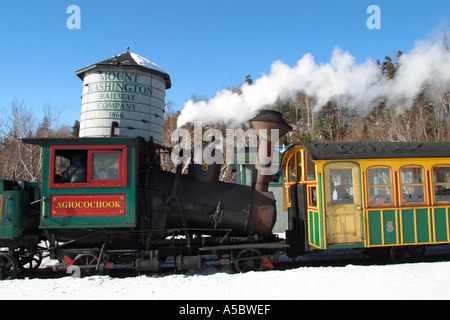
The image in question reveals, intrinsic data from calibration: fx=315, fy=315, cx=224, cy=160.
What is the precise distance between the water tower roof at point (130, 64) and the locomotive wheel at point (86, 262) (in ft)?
18.4

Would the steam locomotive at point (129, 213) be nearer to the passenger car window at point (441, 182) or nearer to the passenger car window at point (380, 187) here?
Result: the passenger car window at point (380, 187)

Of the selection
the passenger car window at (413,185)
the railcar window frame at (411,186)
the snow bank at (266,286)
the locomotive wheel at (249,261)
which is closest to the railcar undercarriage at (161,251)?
the locomotive wheel at (249,261)

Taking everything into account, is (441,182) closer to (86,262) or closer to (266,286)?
(266,286)

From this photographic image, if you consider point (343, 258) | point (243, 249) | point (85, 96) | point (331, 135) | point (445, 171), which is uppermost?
point (331, 135)

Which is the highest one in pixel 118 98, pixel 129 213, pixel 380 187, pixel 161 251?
pixel 118 98

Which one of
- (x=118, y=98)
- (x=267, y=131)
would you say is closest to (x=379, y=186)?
(x=267, y=131)

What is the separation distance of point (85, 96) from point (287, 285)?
7.82m

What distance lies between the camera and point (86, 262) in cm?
621

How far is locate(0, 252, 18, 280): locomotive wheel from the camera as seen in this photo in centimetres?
630

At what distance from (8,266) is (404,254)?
8.46 meters

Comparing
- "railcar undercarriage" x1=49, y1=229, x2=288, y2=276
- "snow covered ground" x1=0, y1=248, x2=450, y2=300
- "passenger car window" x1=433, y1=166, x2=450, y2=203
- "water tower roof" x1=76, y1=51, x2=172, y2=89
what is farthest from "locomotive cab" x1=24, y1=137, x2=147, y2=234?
"passenger car window" x1=433, y1=166, x2=450, y2=203

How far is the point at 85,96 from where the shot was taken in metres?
9.45
